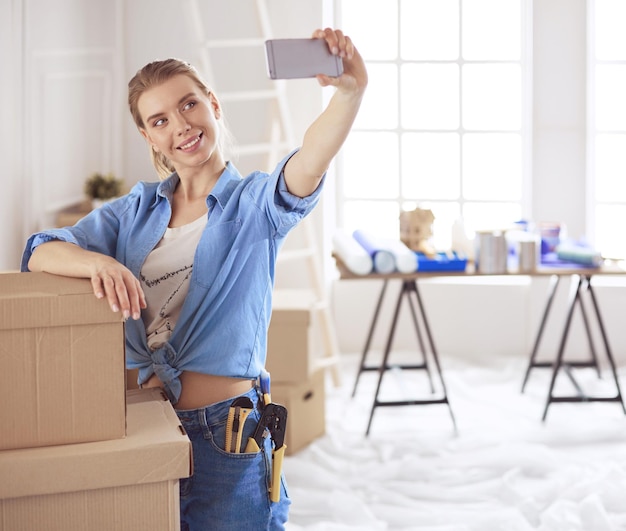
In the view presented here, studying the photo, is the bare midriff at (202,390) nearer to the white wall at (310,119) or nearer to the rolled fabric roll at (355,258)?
the rolled fabric roll at (355,258)

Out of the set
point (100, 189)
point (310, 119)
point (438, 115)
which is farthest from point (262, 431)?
point (438, 115)

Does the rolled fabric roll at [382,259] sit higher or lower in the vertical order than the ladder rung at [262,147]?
lower

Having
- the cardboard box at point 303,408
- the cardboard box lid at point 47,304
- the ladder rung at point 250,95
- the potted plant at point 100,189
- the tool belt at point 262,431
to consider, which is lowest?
the cardboard box at point 303,408

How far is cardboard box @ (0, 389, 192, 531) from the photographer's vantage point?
1.49m

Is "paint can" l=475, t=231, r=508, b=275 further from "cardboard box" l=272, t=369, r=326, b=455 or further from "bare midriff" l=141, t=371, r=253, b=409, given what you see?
"bare midriff" l=141, t=371, r=253, b=409

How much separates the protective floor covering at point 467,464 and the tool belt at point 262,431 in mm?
1445

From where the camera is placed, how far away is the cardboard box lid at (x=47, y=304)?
1533 mm

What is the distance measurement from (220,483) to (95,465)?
333mm

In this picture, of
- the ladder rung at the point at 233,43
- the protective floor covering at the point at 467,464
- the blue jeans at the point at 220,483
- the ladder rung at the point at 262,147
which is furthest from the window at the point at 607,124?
the blue jeans at the point at 220,483

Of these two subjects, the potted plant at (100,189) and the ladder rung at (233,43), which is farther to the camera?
the ladder rung at (233,43)

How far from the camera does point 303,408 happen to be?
13.4 ft

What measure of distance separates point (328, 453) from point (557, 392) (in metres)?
1.50

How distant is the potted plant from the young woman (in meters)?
3.01

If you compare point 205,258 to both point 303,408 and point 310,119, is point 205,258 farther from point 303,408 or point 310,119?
point 310,119
